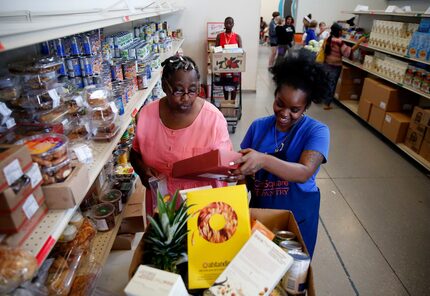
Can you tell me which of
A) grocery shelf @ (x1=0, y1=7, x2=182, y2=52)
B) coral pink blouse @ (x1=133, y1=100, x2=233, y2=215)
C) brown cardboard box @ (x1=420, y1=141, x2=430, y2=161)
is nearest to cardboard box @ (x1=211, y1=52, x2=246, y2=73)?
brown cardboard box @ (x1=420, y1=141, x2=430, y2=161)

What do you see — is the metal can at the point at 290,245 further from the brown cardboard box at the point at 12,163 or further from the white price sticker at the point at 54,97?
the white price sticker at the point at 54,97

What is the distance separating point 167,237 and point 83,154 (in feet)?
1.78

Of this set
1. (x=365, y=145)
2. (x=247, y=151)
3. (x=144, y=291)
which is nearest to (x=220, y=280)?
(x=144, y=291)

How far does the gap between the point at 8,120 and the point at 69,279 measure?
71 centimetres

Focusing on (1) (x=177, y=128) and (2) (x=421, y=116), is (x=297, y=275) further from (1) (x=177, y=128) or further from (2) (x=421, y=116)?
(2) (x=421, y=116)

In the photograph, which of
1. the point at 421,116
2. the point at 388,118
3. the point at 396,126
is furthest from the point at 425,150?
the point at 388,118

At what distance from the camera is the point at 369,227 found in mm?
2934

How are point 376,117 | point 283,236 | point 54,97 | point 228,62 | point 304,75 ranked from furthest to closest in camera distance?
1. point 376,117
2. point 228,62
3. point 304,75
4. point 54,97
5. point 283,236

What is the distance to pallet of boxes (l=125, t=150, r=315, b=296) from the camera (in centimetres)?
86

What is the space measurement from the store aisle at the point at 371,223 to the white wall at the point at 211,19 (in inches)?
125

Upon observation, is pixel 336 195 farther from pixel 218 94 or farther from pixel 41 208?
pixel 41 208

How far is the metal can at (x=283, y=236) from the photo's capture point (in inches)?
40.1

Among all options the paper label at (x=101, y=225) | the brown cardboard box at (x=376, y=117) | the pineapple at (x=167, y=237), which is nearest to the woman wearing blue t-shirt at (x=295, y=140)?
the pineapple at (x=167, y=237)

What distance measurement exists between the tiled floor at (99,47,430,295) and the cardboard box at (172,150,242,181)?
74 centimetres
